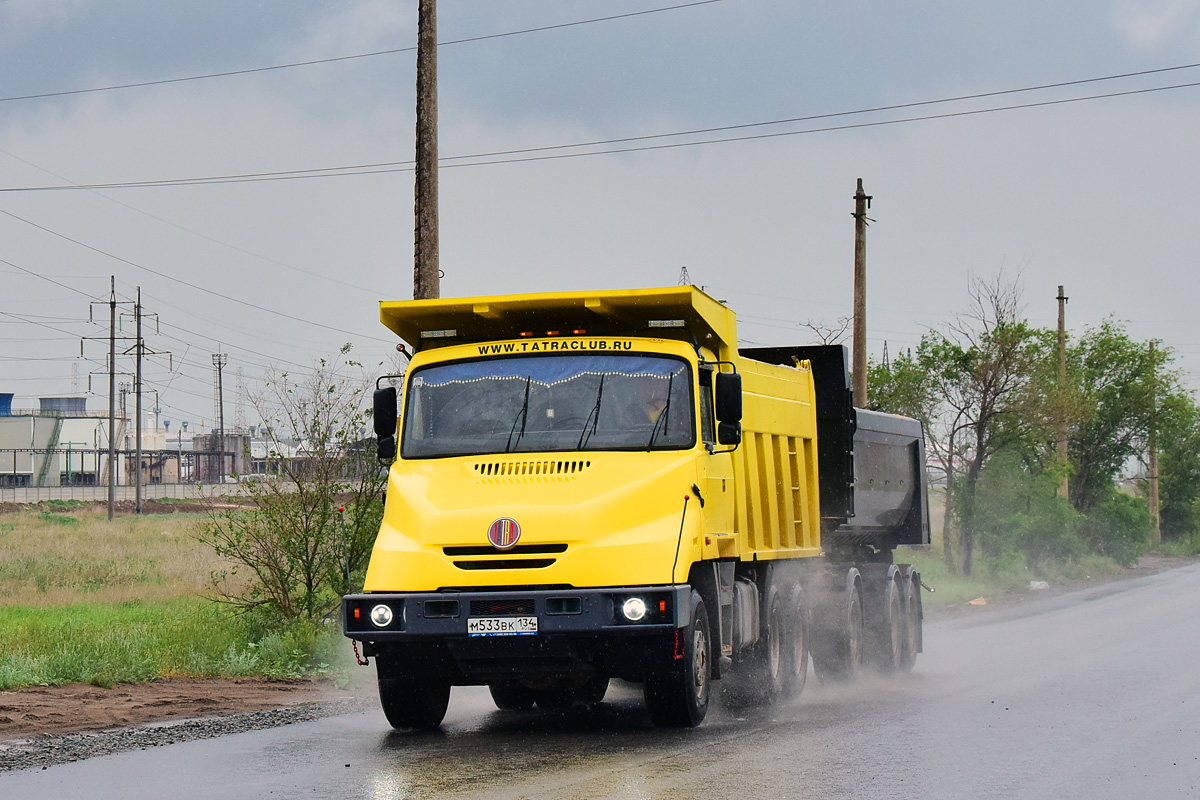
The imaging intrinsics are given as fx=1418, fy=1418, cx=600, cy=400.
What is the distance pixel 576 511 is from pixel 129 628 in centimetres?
918

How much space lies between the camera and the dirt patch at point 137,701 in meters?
10.5

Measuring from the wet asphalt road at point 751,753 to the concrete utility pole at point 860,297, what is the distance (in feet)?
46.9

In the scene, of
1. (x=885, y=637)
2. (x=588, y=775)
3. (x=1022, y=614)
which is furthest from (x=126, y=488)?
(x=588, y=775)

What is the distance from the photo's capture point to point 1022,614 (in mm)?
25016

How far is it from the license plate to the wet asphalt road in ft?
2.56

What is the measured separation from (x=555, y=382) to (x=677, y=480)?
1.22 meters

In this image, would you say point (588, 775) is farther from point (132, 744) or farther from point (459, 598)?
point (132, 744)

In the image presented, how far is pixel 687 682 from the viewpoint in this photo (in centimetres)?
966

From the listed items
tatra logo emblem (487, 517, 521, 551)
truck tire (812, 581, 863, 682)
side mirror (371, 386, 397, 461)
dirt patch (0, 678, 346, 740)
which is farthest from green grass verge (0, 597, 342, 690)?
tatra logo emblem (487, 517, 521, 551)

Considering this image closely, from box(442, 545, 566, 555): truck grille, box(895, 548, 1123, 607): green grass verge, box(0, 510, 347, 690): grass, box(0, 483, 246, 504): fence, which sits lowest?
box(895, 548, 1123, 607): green grass verge

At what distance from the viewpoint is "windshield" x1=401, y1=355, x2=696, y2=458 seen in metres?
9.96

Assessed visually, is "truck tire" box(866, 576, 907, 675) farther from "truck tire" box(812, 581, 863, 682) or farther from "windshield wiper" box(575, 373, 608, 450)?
"windshield wiper" box(575, 373, 608, 450)

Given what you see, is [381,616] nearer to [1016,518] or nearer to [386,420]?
[386,420]

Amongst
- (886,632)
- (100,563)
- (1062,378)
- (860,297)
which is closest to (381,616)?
(886,632)
